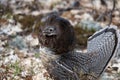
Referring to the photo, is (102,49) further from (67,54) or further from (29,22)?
(29,22)

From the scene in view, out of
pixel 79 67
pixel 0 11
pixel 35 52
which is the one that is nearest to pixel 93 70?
pixel 79 67

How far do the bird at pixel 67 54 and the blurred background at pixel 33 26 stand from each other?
22.6 inches

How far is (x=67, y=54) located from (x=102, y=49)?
0.69 metres

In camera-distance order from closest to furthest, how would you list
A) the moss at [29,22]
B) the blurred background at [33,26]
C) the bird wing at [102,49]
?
1. the bird wing at [102,49]
2. the blurred background at [33,26]
3. the moss at [29,22]

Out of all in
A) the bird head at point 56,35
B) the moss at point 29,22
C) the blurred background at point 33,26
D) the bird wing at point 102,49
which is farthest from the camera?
the moss at point 29,22

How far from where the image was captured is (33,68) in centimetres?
673

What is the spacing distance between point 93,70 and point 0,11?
3210 mm

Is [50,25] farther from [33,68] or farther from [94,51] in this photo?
[33,68]

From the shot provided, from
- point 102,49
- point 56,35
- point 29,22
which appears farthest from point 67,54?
point 29,22

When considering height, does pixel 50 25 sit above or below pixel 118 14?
above

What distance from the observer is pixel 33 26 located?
8758 mm

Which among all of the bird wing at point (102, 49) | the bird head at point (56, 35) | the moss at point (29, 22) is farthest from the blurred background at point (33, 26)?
the bird head at point (56, 35)

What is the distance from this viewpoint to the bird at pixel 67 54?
539 cm

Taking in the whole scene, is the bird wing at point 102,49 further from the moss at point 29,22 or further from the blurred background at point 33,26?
the moss at point 29,22
